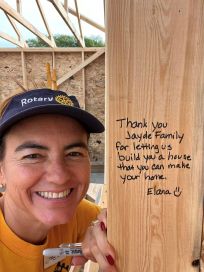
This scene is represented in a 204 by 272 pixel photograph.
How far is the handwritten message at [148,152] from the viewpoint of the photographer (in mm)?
580

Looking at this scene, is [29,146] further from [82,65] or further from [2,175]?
[82,65]

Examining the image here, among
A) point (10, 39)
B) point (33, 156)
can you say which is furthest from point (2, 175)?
point (10, 39)

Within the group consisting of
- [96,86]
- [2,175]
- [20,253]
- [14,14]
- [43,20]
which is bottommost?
[20,253]

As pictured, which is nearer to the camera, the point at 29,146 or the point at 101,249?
the point at 101,249

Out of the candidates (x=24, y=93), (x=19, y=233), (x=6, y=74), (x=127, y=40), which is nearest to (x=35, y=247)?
(x=19, y=233)

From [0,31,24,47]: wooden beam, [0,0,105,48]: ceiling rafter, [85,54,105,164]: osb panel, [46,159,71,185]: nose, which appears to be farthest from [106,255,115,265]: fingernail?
[85,54,105,164]: osb panel

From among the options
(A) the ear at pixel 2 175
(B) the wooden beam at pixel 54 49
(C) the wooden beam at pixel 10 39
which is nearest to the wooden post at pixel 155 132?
(A) the ear at pixel 2 175

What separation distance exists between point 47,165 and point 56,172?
0.04m

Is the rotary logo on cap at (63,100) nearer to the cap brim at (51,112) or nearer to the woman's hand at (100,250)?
the cap brim at (51,112)

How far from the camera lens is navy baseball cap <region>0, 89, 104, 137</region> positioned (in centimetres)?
94

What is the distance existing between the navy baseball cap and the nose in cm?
17

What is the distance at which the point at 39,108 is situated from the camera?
94cm

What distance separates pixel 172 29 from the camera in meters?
0.55

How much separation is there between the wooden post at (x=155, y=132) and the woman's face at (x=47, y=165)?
37cm
